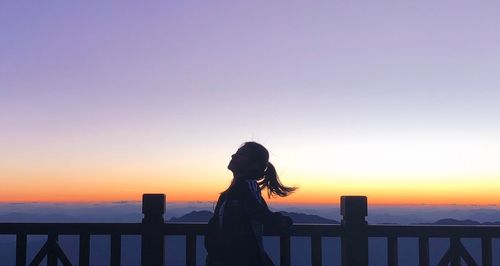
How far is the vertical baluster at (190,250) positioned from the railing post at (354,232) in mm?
1623

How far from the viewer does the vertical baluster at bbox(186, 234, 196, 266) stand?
20.6ft

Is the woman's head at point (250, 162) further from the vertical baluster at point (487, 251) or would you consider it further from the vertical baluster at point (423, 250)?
the vertical baluster at point (487, 251)

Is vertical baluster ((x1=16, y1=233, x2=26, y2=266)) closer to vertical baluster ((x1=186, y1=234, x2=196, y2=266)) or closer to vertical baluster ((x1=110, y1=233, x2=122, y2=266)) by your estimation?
vertical baluster ((x1=110, y1=233, x2=122, y2=266))

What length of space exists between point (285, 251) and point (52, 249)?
8.34ft

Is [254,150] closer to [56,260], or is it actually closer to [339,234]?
[339,234]

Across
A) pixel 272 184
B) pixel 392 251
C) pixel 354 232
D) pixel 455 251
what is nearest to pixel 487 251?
pixel 455 251

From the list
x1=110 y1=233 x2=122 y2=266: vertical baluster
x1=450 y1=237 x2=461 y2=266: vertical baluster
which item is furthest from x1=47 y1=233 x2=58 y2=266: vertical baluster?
x1=450 y1=237 x2=461 y2=266: vertical baluster

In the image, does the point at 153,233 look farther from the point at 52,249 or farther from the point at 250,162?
the point at 250,162

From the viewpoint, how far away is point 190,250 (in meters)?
6.35

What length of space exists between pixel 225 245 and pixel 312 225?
5.16 ft

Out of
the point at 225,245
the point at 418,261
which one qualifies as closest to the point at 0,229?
the point at 225,245

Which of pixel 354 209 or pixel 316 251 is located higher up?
pixel 354 209

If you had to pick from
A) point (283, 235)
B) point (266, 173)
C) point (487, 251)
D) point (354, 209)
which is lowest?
point (487, 251)

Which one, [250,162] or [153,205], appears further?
[153,205]
